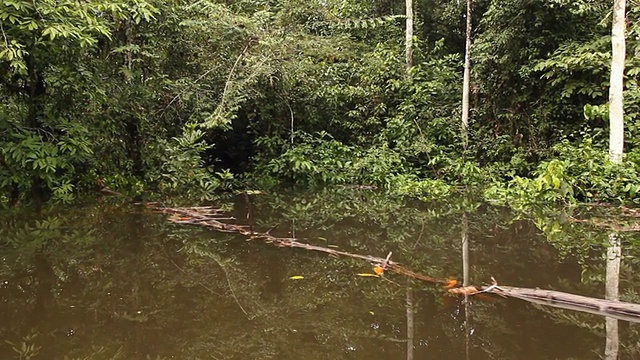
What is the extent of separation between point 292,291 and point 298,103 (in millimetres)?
7558

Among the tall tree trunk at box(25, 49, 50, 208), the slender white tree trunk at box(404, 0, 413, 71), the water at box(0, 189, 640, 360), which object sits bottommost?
the water at box(0, 189, 640, 360)

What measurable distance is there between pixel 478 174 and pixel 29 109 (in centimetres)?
788

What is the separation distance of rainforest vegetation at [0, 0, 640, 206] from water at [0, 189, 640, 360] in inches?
74.0

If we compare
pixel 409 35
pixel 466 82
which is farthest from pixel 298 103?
pixel 466 82

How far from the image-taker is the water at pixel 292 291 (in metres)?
2.55

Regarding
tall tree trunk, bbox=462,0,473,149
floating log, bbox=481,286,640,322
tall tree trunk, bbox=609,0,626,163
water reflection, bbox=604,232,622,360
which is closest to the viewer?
water reflection, bbox=604,232,622,360

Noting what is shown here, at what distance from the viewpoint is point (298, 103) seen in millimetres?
10547

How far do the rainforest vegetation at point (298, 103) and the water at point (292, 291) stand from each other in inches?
74.0

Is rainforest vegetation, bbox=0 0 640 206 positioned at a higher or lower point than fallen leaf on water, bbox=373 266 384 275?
higher

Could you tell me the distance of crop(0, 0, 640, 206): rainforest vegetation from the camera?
689cm

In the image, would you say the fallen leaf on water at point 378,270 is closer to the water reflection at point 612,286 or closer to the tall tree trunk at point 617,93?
the water reflection at point 612,286

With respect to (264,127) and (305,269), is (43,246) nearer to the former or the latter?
(305,269)

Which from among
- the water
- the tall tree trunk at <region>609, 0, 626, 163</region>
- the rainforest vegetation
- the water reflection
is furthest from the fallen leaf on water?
the tall tree trunk at <region>609, 0, 626, 163</region>

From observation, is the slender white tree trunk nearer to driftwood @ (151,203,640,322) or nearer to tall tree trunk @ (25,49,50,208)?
driftwood @ (151,203,640,322)
